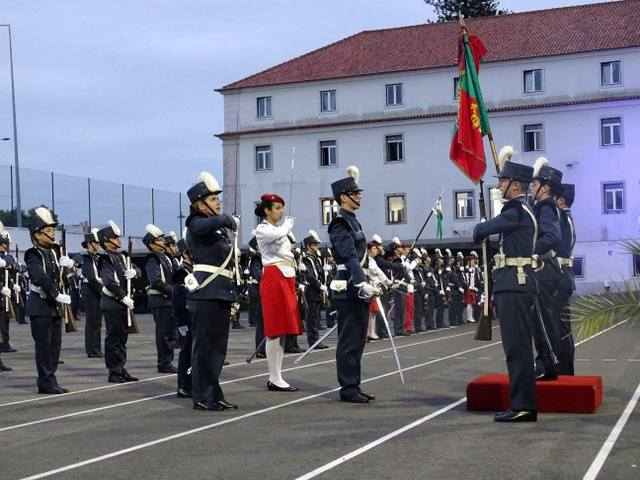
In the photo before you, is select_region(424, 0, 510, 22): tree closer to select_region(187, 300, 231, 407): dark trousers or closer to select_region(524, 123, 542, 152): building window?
select_region(524, 123, 542, 152): building window

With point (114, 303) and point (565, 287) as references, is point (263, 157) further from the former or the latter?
point (565, 287)

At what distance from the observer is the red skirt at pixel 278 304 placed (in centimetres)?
1278

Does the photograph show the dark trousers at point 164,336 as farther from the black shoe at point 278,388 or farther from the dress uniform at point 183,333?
the black shoe at point 278,388

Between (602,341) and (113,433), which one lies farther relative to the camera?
(602,341)

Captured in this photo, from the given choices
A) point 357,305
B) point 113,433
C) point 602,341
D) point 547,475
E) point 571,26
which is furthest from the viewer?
point 571,26

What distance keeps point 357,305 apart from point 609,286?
464 centimetres

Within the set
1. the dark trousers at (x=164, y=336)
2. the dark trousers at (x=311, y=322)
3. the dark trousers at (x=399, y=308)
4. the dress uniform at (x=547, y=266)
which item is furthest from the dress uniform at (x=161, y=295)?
the dark trousers at (x=399, y=308)

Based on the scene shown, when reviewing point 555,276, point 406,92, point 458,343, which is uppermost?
point 406,92

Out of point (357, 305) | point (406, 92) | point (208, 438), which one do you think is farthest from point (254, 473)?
point (406, 92)

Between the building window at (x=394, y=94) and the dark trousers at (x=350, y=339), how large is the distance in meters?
51.2

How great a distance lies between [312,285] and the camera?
22.5 meters

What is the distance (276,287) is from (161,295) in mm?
3375

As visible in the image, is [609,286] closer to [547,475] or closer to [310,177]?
[547,475]

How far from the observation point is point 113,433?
9.47 meters
